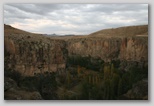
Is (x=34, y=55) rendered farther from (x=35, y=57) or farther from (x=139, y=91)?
(x=139, y=91)

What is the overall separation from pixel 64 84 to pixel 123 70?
804 millimetres

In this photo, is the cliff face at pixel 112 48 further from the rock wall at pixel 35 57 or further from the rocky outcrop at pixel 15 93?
the rocky outcrop at pixel 15 93

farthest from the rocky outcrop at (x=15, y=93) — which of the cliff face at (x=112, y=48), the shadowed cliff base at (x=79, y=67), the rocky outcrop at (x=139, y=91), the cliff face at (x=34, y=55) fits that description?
the rocky outcrop at (x=139, y=91)

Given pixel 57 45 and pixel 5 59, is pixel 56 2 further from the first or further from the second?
pixel 5 59

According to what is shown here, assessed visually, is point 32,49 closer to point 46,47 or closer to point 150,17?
point 46,47

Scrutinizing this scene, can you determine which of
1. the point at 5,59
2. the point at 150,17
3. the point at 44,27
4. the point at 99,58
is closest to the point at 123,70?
the point at 99,58

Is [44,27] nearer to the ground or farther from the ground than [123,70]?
farther from the ground

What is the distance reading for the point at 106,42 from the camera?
472cm

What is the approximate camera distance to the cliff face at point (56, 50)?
4680 millimetres

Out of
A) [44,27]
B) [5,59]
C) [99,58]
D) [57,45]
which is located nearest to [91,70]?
[99,58]

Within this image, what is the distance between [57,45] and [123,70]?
94 centimetres

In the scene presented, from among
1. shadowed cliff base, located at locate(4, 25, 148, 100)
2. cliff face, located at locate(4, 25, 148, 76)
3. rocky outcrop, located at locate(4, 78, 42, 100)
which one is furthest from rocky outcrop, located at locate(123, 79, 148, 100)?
rocky outcrop, located at locate(4, 78, 42, 100)

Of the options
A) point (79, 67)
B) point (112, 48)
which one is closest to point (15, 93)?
point (79, 67)

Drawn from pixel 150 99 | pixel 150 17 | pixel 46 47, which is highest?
pixel 150 17
